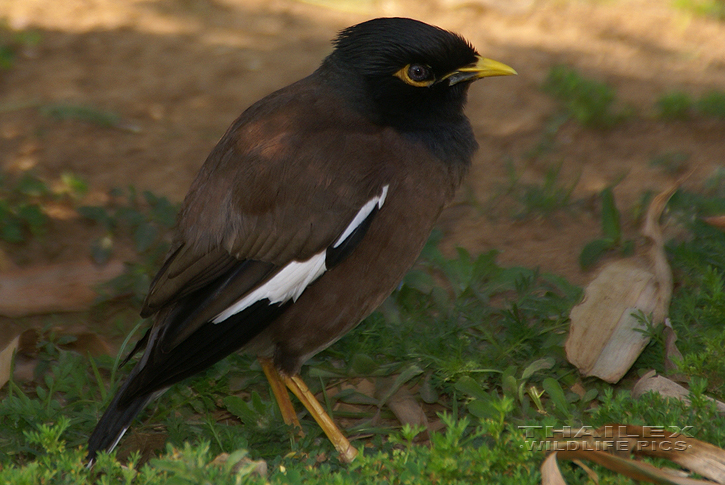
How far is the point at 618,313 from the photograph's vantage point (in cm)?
340

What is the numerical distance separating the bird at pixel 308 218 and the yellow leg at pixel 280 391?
0.06 feet

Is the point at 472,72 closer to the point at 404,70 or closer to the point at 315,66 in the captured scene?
the point at 404,70

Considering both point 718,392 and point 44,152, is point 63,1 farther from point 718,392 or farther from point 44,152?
point 718,392

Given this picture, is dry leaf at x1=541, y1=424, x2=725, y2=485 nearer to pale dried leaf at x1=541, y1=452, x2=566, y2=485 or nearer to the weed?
pale dried leaf at x1=541, y1=452, x2=566, y2=485

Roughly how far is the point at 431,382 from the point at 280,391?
634mm

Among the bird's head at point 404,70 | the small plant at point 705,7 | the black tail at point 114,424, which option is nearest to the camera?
the black tail at point 114,424

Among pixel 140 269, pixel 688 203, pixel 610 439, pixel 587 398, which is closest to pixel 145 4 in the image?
pixel 140 269

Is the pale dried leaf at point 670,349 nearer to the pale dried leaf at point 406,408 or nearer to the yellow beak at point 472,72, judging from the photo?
the pale dried leaf at point 406,408

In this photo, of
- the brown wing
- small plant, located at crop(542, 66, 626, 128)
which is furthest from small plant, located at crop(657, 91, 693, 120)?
the brown wing

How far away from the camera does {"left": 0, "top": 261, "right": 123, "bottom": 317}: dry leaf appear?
152 inches

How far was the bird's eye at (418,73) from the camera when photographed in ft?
10.7

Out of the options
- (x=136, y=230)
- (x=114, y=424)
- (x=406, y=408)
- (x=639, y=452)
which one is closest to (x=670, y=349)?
(x=639, y=452)

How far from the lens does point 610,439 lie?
8.27ft

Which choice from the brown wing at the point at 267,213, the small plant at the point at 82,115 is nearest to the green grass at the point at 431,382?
the brown wing at the point at 267,213
